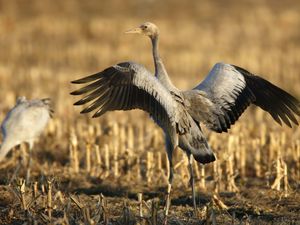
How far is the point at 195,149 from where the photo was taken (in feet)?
26.7

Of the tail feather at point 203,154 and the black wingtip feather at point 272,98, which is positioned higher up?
the black wingtip feather at point 272,98

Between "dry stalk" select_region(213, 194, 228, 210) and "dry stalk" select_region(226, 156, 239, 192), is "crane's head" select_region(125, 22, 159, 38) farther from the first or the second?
"dry stalk" select_region(226, 156, 239, 192)

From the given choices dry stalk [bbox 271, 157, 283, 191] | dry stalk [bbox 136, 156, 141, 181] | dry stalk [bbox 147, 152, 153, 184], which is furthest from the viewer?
dry stalk [bbox 136, 156, 141, 181]

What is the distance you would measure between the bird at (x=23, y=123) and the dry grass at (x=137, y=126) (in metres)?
0.41

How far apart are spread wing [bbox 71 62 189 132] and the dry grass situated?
945 mm

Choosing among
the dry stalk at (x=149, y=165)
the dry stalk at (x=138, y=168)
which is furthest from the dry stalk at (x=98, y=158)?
the dry stalk at (x=149, y=165)

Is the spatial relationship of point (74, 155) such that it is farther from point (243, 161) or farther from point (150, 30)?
point (150, 30)

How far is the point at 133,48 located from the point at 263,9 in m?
7.05

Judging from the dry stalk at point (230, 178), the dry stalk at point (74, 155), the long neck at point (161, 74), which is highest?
the long neck at point (161, 74)

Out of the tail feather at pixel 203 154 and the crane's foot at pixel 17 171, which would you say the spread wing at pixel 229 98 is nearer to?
the tail feather at pixel 203 154

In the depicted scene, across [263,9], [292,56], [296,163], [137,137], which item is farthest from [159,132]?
[263,9]

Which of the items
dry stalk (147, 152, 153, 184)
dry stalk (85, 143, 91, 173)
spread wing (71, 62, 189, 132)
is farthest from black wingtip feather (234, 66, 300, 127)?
dry stalk (85, 143, 91, 173)

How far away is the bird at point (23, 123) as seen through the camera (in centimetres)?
1063

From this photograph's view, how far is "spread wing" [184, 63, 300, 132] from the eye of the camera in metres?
8.25
